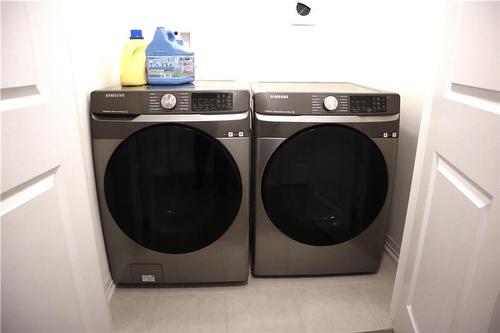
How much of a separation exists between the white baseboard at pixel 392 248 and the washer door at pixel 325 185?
1.25ft

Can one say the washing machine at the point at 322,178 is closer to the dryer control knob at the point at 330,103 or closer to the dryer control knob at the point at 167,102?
the dryer control knob at the point at 330,103

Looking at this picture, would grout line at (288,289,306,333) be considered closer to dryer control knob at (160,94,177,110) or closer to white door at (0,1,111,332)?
white door at (0,1,111,332)

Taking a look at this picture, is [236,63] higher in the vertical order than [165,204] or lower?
higher

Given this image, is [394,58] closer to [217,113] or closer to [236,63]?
[236,63]

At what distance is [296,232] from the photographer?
1471 millimetres

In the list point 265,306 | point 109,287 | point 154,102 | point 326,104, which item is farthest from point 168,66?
point 265,306

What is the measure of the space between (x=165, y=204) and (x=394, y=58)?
1371 mm

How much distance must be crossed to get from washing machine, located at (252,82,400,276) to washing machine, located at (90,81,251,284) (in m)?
0.09

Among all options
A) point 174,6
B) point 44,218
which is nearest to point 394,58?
point 174,6

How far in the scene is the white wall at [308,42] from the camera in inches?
60.5

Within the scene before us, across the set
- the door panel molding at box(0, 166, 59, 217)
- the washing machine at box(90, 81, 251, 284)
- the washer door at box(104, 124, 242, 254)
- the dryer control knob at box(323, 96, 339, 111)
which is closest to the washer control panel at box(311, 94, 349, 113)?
the dryer control knob at box(323, 96, 339, 111)

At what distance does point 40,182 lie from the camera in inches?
29.6

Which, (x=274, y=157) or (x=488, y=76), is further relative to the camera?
(x=274, y=157)

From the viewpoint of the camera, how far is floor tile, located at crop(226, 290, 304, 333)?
4.33 feet
